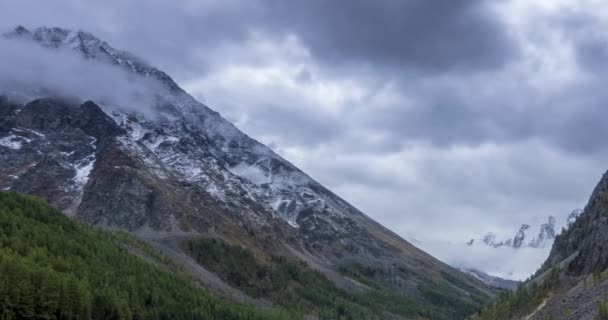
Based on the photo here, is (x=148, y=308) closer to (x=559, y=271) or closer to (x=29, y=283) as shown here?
(x=29, y=283)

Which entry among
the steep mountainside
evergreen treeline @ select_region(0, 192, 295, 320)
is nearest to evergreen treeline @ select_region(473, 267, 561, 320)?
the steep mountainside

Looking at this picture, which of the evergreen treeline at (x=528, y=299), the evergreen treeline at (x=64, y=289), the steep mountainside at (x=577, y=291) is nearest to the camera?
the steep mountainside at (x=577, y=291)

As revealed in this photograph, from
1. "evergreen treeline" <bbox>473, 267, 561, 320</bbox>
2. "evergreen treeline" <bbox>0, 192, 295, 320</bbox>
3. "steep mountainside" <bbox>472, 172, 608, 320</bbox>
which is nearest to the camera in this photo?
"steep mountainside" <bbox>472, 172, 608, 320</bbox>

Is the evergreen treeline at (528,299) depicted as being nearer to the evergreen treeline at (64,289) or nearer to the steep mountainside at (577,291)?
the steep mountainside at (577,291)

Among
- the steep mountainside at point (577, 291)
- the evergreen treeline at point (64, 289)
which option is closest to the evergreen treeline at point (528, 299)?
the steep mountainside at point (577, 291)

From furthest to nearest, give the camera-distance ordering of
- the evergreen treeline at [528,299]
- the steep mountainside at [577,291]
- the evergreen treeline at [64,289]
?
the evergreen treeline at [64,289] < the evergreen treeline at [528,299] < the steep mountainside at [577,291]

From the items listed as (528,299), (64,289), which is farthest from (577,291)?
(64,289)

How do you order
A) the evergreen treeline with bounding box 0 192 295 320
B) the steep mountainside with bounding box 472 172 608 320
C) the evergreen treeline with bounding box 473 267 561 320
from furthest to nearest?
the evergreen treeline with bounding box 0 192 295 320 → the evergreen treeline with bounding box 473 267 561 320 → the steep mountainside with bounding box 472 172 608 320

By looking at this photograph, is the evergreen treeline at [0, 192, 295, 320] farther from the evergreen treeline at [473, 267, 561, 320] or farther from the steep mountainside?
the steep mountainside

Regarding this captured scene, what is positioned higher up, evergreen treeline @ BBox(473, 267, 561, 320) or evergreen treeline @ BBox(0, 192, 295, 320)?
evergreen treeline @ BBox(473, 267, 561, 320)

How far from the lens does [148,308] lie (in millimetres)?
188250

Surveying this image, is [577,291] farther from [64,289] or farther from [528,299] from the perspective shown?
[64,289]

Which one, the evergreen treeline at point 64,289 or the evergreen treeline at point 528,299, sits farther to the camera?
the evergreen treeline at point 64,289

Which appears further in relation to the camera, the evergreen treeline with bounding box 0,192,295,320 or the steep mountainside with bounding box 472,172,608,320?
the evergreen treeline with bounding box 0,192,295,320
